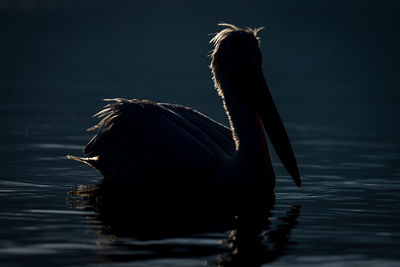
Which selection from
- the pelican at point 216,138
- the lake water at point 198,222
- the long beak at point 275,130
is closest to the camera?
the lake water at point 198,222

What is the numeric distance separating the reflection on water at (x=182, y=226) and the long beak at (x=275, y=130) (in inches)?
18.6

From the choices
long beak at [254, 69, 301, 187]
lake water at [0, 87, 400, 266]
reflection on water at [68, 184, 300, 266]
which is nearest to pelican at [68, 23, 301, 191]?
long beak at [254, 69, 301, 187]

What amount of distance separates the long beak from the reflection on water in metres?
0.47

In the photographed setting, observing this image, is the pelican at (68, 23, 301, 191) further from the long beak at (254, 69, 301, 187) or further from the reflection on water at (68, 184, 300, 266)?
the reflection on water at (68, 184, 300, 266)

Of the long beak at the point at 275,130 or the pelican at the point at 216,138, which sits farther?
the long beak at the point at 275,130

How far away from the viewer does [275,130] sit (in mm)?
9023

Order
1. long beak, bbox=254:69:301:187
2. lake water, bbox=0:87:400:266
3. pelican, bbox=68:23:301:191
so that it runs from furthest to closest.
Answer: long beak, bbox=254:69:301:187 → pelican, bbox=68:23:301:191 → lake water, bbox=0:87:400:266

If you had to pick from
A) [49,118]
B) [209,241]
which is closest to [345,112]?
[49,118]

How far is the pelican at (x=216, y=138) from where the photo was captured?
28.4ft

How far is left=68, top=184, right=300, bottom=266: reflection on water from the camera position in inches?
251

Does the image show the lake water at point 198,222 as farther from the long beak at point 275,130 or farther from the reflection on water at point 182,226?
the long beak at point 275,130

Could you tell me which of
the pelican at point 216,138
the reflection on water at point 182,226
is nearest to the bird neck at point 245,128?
the pelican at point 216,138

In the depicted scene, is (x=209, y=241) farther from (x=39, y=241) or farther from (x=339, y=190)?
(x=339, y=190)

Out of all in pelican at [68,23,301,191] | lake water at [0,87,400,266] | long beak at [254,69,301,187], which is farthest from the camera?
long beak at [254,69,301,187]
